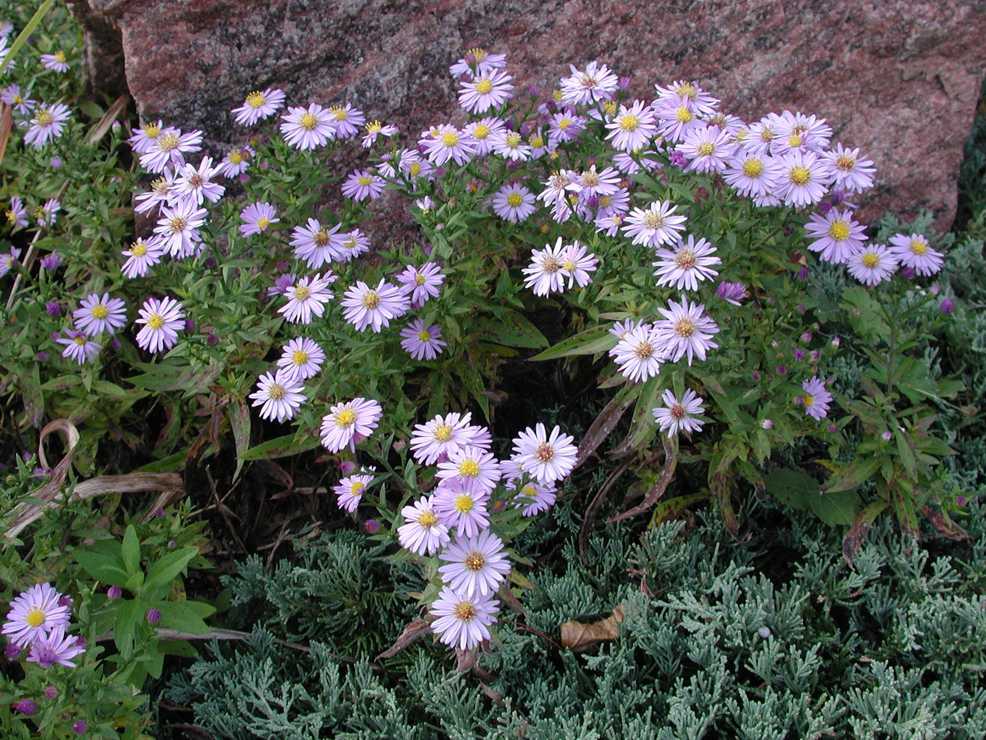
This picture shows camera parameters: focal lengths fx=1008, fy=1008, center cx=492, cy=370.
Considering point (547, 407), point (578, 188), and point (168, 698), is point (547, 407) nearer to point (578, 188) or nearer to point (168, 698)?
point (578, 188)

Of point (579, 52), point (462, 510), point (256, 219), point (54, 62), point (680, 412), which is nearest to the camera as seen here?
point (462, 510)

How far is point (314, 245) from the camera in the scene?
104 inches

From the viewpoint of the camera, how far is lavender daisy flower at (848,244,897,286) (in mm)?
2609

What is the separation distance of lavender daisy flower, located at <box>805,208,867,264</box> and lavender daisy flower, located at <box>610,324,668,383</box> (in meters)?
0.54

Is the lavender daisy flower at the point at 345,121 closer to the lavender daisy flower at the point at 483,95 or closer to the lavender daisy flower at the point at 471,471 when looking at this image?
the lavender daisy flower at the point at 483,95

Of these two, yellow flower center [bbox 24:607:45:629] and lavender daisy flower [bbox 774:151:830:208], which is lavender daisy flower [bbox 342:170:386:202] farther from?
yellow flower center [bbox 24:607:45:629]

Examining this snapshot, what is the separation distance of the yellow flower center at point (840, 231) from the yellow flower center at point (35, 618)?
2059 mm

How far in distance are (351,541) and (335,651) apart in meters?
0.31

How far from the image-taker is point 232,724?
2.46 metres

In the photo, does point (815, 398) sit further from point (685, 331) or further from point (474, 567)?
point (474, 567)

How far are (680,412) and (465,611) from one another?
691 mm

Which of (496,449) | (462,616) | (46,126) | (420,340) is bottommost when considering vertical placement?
(496,449)

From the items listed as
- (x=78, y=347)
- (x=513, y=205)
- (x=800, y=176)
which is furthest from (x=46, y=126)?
(x=800, y=176)

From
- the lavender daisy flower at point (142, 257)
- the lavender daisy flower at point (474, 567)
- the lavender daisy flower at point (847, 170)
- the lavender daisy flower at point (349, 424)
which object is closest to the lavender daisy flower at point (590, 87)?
the lavender daisy flower at point (847, 170)
